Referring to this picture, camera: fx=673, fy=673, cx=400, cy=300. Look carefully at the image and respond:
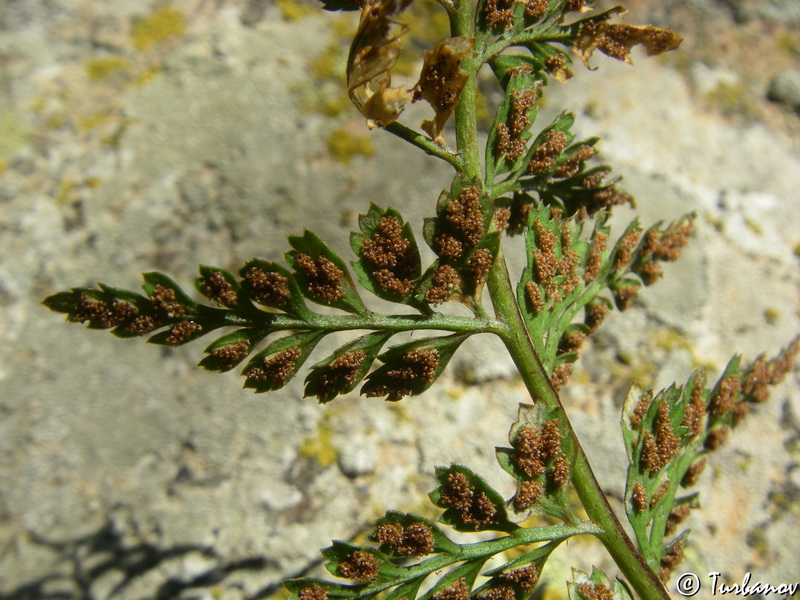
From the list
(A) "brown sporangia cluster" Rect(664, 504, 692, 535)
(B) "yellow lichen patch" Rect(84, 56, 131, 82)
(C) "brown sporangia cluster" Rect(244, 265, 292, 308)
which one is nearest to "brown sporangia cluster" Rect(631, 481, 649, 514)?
(A) "brown sporangia cluster" Rect(664, 504, 692, 535)

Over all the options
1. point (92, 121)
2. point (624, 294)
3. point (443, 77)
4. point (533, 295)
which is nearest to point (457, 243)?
point (533, 295)

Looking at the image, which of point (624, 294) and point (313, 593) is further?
point (624, 294)

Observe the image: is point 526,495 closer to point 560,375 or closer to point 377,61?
point 560,375

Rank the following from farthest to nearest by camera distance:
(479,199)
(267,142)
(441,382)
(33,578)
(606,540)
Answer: (267,142) < (441,382) < (33,578) < (606,540) < (479,199)

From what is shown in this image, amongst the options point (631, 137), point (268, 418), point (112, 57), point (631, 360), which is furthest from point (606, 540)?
point (112, 57)

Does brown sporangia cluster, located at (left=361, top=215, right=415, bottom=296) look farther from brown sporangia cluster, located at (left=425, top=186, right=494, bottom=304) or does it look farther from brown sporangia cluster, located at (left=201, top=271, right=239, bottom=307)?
brown sporangia cluster, located at (left=201, top=271, right=239, bottom=307)

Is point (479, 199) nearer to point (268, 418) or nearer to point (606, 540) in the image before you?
point (606, 540)

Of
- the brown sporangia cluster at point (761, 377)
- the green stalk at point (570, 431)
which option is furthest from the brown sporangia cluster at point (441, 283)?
the brown sporangia cluster at point (761, 377)
